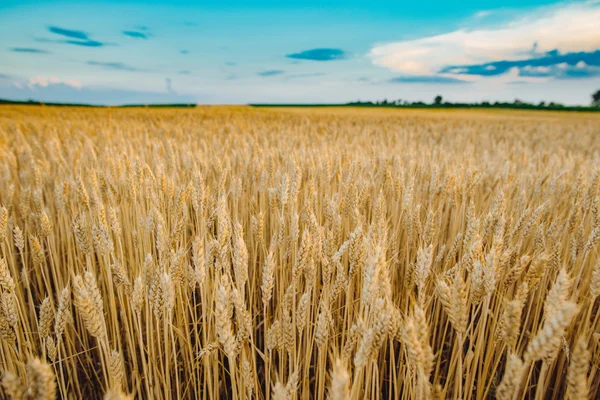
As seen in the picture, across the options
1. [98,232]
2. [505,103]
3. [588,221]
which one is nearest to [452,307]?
[98,232]

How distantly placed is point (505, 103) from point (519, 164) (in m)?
36.3

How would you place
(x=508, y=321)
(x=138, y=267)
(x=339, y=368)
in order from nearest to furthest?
1. (x=339, y=368)
2. (x=508, y=321)
3. (x=138, y=267)

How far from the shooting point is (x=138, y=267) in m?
1.53

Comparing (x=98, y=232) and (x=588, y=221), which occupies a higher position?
(x=98, y=232)

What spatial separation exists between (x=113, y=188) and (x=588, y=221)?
104 inches

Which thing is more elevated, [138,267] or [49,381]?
[49,381]

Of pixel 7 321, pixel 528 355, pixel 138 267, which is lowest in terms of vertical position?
pixel 138 267

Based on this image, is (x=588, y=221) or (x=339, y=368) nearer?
(x=339, y=368)

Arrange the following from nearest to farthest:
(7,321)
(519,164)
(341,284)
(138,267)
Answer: (7,321)
(341,284)
(138,267)
(519,164)

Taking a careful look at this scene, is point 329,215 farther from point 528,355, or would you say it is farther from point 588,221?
point 588,221

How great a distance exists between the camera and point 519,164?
4078 millimetres

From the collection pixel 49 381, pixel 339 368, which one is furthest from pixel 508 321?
pixel 49 381

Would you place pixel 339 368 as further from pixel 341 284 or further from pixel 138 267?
pixel 138 267

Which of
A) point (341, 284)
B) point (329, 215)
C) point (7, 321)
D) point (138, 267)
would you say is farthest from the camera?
point (138, 267)
